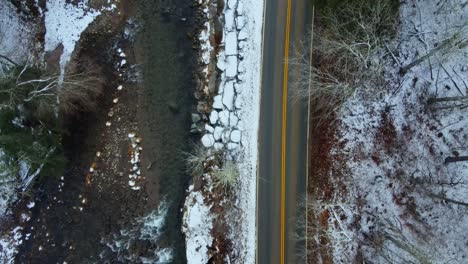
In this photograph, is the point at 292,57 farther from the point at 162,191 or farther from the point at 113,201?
the point at 113,201

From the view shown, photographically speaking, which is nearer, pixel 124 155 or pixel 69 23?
pixel 124 155

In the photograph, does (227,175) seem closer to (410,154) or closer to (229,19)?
(229,19)

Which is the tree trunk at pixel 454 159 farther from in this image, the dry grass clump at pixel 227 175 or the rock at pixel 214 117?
the rock at pixel 214 117

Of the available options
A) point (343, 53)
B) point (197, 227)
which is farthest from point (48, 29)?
point (343, 53)

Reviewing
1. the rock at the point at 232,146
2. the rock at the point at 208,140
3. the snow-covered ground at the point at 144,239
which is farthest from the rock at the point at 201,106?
the snow-covered ground at the point at 144,239

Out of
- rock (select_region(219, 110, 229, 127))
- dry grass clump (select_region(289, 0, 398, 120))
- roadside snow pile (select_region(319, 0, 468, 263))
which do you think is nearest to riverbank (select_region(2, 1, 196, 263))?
rock (select_region(219, 110, 229, 127))

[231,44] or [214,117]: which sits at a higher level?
[231,44]

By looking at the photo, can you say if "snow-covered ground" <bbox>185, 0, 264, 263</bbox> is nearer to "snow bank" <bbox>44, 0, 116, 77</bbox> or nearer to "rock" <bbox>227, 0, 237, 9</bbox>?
"rock" <bbox>227, 0, 237, 9</bbox>

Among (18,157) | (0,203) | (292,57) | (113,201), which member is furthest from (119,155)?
(292,57)
